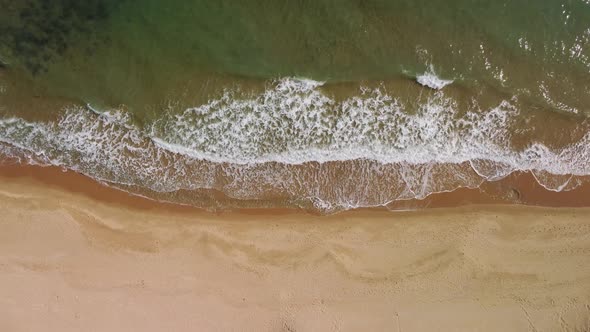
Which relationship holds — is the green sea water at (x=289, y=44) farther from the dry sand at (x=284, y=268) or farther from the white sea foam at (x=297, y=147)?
the dry sand at (x=284, y=268)

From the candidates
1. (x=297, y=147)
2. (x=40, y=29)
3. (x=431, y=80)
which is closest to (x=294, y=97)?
(x=297, y=147)

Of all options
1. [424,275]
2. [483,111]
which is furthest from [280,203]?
[483,111]

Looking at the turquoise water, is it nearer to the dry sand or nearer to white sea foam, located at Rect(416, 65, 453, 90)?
white sea foam, located at Rect(416, 65, 453, 90)

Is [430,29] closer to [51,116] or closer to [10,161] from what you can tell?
[51,116]

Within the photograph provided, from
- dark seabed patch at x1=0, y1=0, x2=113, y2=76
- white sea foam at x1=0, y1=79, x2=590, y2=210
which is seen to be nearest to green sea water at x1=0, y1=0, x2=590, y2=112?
dark seabed patch at x1=0, y1=0, x2=113, y2=76

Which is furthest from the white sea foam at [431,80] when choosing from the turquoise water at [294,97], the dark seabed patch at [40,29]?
the dark seabed patch at [40,29]

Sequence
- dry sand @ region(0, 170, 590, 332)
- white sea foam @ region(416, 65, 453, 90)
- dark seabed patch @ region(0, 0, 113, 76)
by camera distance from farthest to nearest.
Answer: white sea foam @ region(416, 65, 453, 90) → dark seabed patch @ region(0, 0, 113, 76) → dry sand @ region(0, 170, 590, 332)

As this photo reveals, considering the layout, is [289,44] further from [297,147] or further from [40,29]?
[40,29]

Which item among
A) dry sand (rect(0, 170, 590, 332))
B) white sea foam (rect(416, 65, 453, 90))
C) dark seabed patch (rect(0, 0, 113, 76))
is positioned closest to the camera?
dry sand (rect(0, 170, 590, 332))
